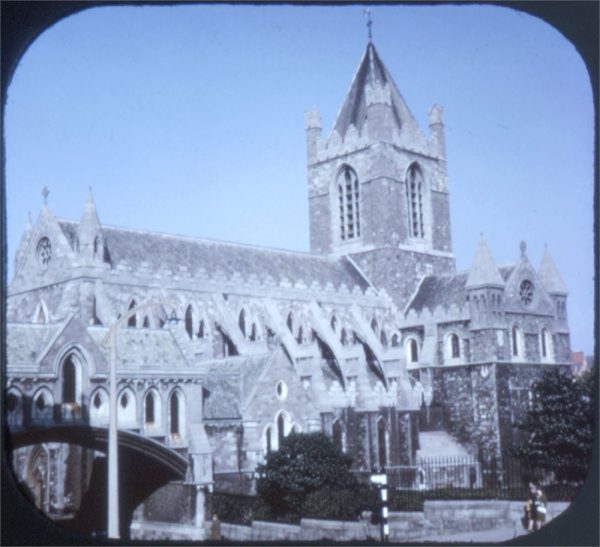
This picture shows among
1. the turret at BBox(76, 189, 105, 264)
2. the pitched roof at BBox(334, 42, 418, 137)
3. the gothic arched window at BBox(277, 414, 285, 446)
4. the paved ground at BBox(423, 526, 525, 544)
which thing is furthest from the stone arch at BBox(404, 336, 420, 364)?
the paved ground at BBox(423, 526, 525, 544)

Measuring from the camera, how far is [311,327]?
26.1 m

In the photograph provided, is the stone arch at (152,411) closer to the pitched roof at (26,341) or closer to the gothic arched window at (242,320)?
the pitched roof at (26,341)

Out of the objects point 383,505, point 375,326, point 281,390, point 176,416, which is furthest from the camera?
point 375,326

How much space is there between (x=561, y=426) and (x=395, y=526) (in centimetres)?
372

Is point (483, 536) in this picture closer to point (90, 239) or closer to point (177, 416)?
point (177, 416)

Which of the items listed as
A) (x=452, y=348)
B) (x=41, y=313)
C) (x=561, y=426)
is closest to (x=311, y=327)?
(x=452, y=348)

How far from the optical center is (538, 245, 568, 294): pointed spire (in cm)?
1741

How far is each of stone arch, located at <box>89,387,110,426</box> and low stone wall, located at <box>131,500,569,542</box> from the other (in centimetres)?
179

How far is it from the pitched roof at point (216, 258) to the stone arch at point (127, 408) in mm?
3956

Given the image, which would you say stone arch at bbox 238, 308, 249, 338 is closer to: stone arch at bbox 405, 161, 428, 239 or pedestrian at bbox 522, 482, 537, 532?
stone arch at bbox 405, 161, 428, 239

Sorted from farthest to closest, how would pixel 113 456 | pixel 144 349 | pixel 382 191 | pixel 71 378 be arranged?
pixel 382 191
pixel 144 349
pixel 71 378
pixel 113 456

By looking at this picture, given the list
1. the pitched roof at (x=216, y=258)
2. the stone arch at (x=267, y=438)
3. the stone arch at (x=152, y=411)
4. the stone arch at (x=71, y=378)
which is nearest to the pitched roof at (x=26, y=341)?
the stone arch at (x=71, y=378)

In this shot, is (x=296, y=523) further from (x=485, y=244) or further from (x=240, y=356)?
(x=485, y=244)

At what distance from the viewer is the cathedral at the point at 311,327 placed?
16375mm
